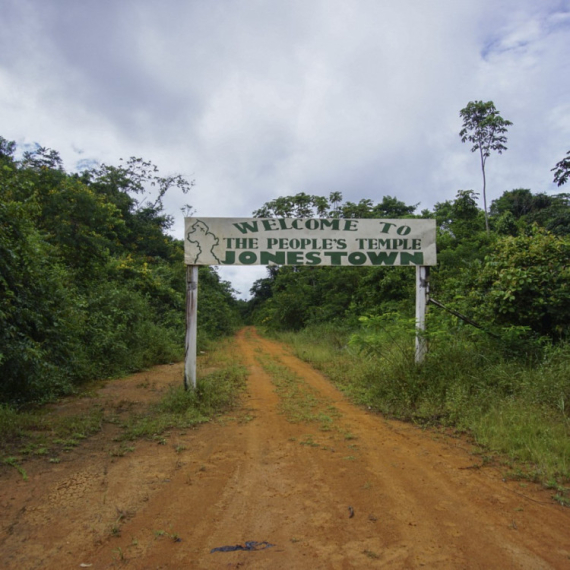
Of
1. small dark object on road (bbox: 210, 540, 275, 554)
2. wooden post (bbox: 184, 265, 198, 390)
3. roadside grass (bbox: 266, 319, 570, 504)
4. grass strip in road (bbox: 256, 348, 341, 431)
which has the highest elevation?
wooden post (bbox: 184, 265, 198, 390)

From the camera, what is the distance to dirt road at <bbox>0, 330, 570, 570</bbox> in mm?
2463

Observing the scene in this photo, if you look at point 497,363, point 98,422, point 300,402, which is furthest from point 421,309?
point 98,422

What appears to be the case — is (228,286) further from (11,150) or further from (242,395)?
(242,395)

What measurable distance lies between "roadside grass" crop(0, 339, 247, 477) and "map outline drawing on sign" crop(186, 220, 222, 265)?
7.02ft

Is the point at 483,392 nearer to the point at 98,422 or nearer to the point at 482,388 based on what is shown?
the point at 482,388

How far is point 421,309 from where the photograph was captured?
6887mm

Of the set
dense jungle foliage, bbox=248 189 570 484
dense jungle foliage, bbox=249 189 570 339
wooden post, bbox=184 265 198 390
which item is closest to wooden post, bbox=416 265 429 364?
dense jungle foliage, bbox=248 189 570 484

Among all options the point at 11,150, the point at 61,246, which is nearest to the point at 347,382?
the point at 61,246

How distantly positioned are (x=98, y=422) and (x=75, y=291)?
527cm

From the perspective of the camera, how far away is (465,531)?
273cm

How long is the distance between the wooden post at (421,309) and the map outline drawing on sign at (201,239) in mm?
3378

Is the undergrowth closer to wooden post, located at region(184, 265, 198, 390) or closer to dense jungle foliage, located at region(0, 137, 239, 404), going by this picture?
wooden post, located at region(184, 265, 198, 390)

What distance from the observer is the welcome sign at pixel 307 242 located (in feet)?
22.2

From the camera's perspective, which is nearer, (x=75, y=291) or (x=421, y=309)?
(x=421, y=309)
